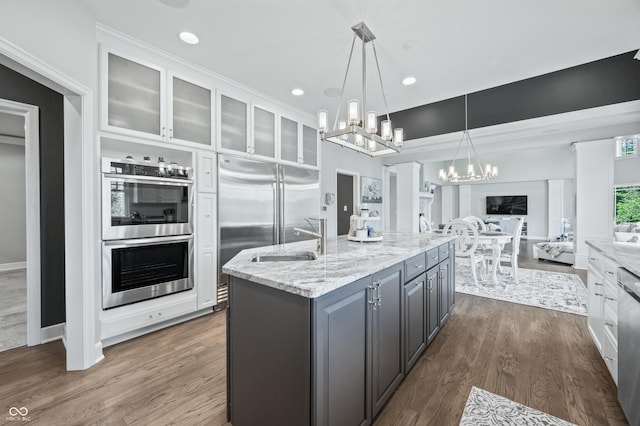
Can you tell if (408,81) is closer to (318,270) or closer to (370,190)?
(318,270)

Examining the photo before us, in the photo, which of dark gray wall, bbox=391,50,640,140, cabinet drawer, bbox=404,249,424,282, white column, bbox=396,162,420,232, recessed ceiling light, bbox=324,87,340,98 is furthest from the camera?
white column, bbox=396,162,420,232

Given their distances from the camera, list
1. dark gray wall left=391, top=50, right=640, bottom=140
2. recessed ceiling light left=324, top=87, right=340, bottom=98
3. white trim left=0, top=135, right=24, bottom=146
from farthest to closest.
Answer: white trim left=0, top=135, right=24, bottom=146 < recessed ceiling light left=324, top=87, right=340, bottom=98 < dark gray wall left=391, top=50, right=640, bottom=140

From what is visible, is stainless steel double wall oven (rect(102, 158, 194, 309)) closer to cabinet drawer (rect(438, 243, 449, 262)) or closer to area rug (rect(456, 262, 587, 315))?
cabinet drawer (rect(438, 243, 449, 262))

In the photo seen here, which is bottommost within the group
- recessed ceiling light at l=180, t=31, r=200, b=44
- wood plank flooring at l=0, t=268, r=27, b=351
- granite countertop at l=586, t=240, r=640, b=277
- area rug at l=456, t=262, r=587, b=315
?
wood plank flooring at l=0, t=268, r=27, b=351

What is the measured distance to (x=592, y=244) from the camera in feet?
7.28

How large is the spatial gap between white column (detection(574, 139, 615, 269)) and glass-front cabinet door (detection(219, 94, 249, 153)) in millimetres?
6077

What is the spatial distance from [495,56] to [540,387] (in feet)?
10.1

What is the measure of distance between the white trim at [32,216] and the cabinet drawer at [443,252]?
11.8 ft

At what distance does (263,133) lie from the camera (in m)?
3.52

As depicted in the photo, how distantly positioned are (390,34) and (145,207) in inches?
110

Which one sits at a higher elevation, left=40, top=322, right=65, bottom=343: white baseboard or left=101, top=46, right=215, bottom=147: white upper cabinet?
left=101, top=46, right=215, bottom=147: white upper cabinet

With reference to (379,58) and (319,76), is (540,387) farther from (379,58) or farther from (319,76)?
(319,76)

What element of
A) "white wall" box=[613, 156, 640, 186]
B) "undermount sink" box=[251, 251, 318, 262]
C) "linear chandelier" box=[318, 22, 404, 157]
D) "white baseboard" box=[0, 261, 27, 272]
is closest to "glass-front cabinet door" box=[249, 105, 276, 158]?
"linear chandelier" box=[318, 22, 404, 157]

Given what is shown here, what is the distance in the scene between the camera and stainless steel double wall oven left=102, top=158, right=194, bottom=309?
229cm
